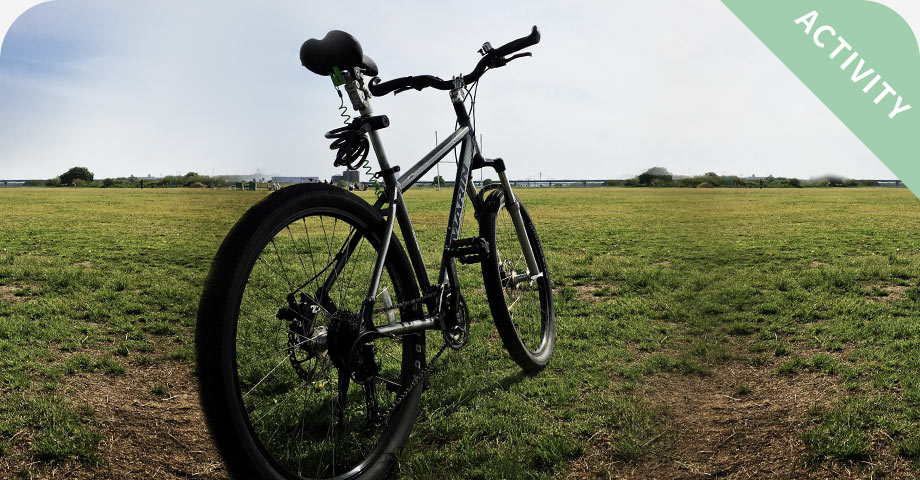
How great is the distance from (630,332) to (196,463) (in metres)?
3.52

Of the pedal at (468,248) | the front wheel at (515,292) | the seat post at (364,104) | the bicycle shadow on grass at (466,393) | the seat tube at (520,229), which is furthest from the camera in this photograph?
the seat tube at (520,229)

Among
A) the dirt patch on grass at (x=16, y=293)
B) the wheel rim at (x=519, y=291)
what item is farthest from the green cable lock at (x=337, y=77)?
the dirt patch on grass at (x=16, y=293)

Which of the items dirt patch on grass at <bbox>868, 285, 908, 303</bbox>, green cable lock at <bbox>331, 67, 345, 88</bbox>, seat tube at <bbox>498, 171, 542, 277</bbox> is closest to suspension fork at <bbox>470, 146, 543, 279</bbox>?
seat tube at <bbox>498, 171, 542, 277</bbox>

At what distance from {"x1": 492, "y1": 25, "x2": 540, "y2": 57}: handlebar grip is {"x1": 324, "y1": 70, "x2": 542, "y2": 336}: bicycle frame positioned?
1.06 ft

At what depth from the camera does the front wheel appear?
4.01 metres

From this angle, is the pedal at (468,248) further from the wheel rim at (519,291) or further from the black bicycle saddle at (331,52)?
the black bicycle saddle at (331,52)

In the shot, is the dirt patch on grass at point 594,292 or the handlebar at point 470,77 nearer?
the handlebar at point 470,77

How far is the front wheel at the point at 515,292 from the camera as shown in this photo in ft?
13.2

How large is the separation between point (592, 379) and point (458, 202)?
1.47 meters

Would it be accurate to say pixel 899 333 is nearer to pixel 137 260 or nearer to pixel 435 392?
pixel 435 392

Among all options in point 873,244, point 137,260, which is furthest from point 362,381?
point 873,244

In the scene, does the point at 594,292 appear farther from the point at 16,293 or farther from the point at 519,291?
the point at 16,293

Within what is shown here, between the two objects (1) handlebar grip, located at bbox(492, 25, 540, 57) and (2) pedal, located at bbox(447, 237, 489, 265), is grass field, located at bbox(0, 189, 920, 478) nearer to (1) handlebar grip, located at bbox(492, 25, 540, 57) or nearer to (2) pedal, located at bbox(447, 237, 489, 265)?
(2) pedal, located at bbox(447, 237, 489, 265)

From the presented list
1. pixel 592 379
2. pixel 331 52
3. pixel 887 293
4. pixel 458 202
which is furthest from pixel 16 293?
pixel 887 293
